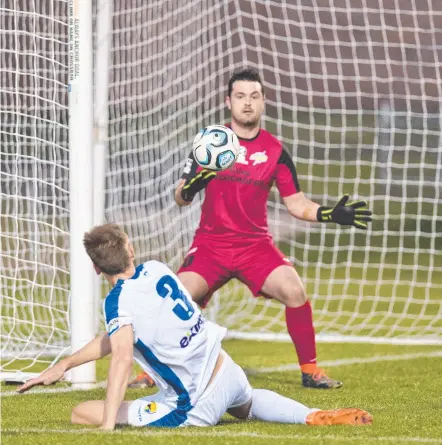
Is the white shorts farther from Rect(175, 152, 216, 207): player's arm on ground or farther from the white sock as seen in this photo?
Rect(175, 152, 216, 207): player's arm on ground

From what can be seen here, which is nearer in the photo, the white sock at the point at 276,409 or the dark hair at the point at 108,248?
the dark hair at the point at 108,248

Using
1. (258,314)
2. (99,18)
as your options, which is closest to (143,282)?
(99,18)

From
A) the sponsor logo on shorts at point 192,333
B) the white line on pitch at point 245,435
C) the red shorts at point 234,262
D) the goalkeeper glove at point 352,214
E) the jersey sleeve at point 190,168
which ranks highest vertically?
the jersey sleeve at point 190,168

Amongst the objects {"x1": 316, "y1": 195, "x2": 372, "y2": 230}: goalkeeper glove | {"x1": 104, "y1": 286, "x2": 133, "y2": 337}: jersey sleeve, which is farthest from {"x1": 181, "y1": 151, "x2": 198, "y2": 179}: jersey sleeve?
{"x1": 104, "y1": 286, "x2": 133, "y2": 337}: jersey sleeve

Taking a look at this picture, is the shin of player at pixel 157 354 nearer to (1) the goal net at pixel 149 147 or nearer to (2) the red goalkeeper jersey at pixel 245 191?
(2) the red goalkeeper jersey at pixel 245 191

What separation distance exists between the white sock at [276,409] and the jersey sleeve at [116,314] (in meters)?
0.78

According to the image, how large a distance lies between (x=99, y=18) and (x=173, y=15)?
5.64 feet

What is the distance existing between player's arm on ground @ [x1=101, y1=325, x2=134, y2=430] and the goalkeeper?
82.1 inches

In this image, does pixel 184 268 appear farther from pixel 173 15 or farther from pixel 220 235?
pixel 173 15

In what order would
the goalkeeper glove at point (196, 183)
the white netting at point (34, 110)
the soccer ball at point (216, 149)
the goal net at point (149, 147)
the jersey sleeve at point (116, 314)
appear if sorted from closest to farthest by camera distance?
the jersey sleeve at point (116, 314) → the soccer ball at point (216, 149) → the goalkeeper glove at point (196, 183) → the white netting at point (34, 110) → the goal net at point (149, 147)

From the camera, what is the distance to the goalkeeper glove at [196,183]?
6.47 meters

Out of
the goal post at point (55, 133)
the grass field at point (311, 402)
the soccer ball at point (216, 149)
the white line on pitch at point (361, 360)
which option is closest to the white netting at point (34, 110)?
the goal post at point (55, 133)

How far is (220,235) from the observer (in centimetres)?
720

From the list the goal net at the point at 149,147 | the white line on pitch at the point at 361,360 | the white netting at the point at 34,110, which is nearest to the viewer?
the white netting at the point at 34,110
